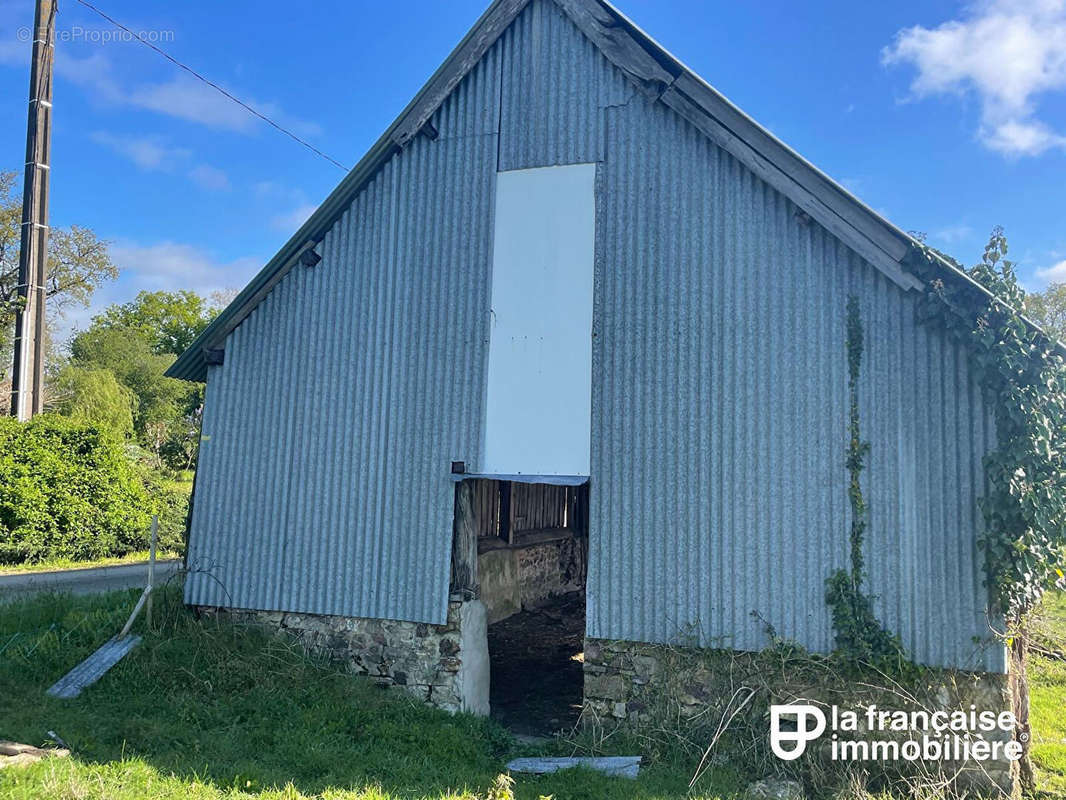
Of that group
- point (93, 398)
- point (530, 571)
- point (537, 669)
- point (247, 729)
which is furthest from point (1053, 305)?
point (93, 398)

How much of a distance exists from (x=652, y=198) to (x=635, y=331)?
1.38 meters

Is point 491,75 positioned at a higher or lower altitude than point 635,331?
higher

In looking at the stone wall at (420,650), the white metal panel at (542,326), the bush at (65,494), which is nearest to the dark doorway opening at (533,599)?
the stone wall at (420,650)

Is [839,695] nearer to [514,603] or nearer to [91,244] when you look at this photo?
[514,603]

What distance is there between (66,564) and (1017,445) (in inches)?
672

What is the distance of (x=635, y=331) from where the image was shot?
Answer: 24.6 feet

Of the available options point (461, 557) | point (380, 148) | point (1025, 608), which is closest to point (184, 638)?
point (461, 557)

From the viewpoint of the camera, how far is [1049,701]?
837 centimetres

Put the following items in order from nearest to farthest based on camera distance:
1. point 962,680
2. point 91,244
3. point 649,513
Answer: point 962,680
point 649,513
point 91,244

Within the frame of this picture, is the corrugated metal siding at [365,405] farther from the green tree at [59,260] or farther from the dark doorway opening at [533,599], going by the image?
the green tree at [59,260]

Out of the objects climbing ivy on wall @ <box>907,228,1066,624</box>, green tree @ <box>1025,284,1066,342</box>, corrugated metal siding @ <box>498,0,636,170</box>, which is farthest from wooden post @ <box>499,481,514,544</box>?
green tree @ <box>1025,284,1066,342</box>

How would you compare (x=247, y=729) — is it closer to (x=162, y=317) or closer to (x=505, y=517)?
(x=505, y=517)

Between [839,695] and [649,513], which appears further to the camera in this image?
[649,513]

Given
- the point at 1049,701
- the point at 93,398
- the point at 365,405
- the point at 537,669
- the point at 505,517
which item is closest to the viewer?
the point at 1049,701
